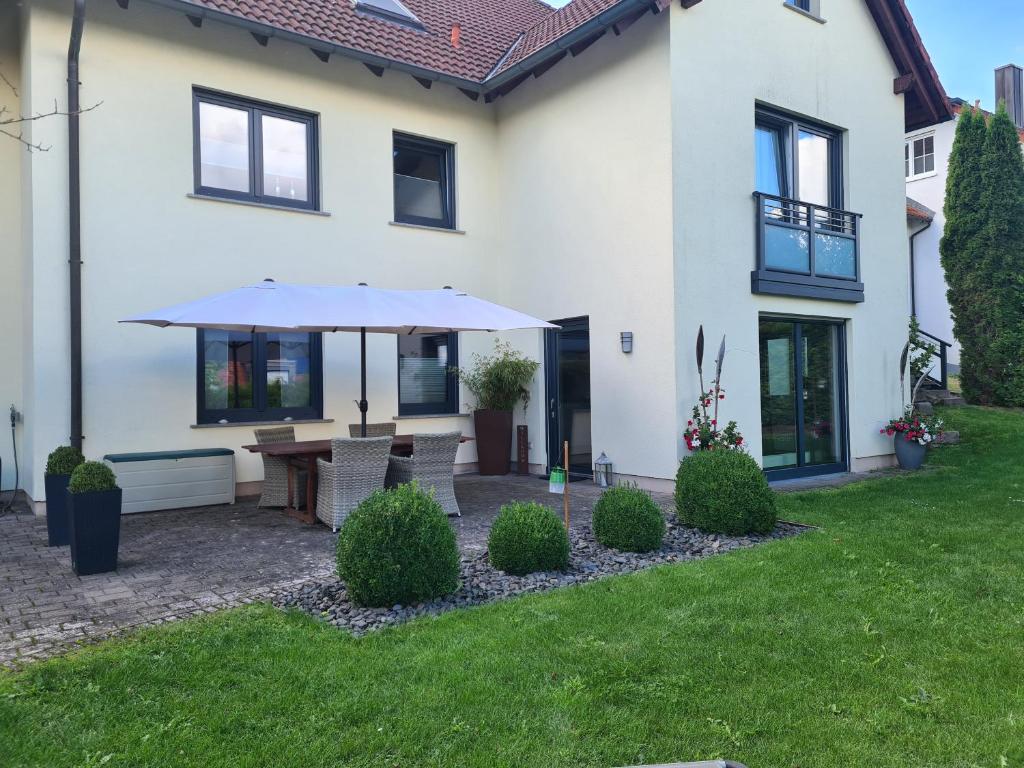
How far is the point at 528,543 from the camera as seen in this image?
505 cm

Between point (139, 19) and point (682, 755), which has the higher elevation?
point (139, 19)

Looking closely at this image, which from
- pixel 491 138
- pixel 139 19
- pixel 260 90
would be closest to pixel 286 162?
pixel 260 90

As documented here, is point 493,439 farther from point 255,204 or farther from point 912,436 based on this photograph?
point 912,436

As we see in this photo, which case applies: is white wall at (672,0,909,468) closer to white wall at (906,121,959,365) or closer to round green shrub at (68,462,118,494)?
round green shrub at (68,462,118,494)

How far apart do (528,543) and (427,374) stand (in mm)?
6003

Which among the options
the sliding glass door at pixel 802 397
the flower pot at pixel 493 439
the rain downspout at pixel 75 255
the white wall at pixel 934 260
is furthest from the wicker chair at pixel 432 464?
the white wall at pixel 934 260

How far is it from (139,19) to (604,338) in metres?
6.90

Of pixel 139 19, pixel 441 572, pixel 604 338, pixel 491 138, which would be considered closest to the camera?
pixel 441 572

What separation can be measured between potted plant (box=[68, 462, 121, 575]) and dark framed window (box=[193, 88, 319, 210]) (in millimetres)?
4877

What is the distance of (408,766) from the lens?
8.44 feet

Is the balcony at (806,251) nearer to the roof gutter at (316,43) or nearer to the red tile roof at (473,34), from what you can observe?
the red tile roof at (473,34)

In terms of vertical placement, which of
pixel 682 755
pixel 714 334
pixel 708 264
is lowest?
pixel 682 755

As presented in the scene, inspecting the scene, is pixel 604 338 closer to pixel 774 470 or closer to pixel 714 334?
pixel 714 334

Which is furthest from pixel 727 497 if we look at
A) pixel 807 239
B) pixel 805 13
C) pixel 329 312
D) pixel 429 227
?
pixel 805 13
